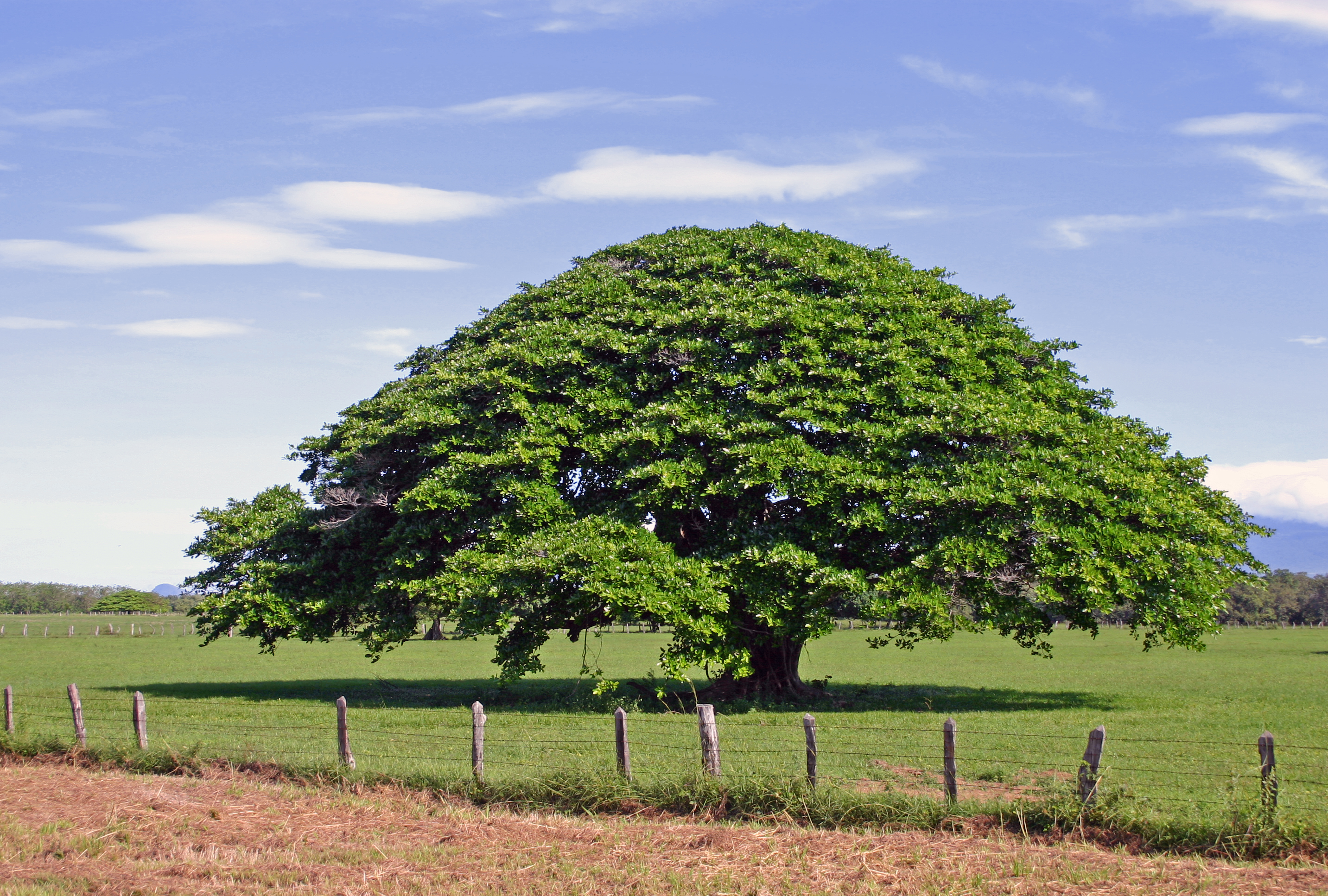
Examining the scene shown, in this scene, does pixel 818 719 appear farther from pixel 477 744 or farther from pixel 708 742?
pixel 477 744

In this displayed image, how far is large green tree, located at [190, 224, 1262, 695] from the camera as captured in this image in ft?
82.8

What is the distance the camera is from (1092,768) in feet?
44.4

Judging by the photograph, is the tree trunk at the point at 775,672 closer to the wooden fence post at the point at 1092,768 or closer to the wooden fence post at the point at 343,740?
the wooden fence post at the point at 343,740

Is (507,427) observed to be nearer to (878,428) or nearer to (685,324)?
(685,324)

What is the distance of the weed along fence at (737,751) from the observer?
15.2 m

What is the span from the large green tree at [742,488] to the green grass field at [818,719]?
2.51 metres

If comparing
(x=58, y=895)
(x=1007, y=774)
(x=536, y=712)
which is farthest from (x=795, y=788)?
(x=536, y=712)

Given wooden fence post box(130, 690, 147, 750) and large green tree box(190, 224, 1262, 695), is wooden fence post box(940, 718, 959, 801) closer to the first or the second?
large green tree box(190, 224, 1262, 695)

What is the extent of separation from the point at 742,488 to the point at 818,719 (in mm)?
6425

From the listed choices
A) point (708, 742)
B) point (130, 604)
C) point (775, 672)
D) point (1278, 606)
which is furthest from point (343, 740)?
point (130, 604)

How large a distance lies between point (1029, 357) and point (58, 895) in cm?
2850

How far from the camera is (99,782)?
1831 centimetres

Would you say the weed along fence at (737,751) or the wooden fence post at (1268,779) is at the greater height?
the wooden fence post at (1268,779)

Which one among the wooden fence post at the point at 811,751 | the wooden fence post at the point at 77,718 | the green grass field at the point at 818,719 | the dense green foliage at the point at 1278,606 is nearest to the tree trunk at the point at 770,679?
the green grass field at the point at 818,719
